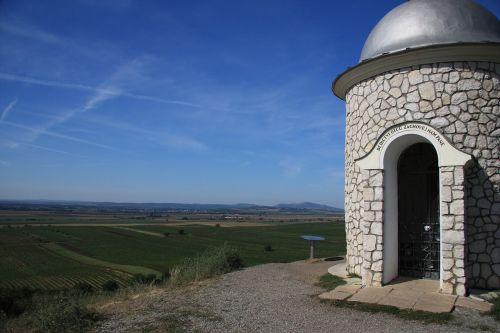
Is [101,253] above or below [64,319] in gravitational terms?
below

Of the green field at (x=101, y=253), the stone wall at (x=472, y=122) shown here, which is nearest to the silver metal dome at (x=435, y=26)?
the stone wall at (x=472, y=122)

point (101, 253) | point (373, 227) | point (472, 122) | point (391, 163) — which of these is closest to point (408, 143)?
point (391, 163)

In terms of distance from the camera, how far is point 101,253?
5612 cm

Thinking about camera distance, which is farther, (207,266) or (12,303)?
(12,303)

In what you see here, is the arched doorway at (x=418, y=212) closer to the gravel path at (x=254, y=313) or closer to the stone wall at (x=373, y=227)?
the stone wall at (x=373, y=227)

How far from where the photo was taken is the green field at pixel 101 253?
40.2 m

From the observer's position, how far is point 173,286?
9445 millimetres

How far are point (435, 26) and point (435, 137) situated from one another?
7.94ft

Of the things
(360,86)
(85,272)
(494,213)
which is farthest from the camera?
(85,272)

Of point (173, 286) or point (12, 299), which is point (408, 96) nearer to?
point (173, 286)

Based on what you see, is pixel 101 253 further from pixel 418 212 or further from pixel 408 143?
pixel 408 143

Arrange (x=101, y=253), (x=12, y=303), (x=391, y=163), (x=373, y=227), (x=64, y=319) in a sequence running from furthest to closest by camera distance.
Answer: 1. (x=101, y=253)
2. (x=12, y=303)
3. (x=391, y=163)
4. (x=373, y=227)
5. (x=64, y=319)

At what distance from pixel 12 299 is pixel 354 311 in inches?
883

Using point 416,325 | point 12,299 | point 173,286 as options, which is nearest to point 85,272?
point 12,299
